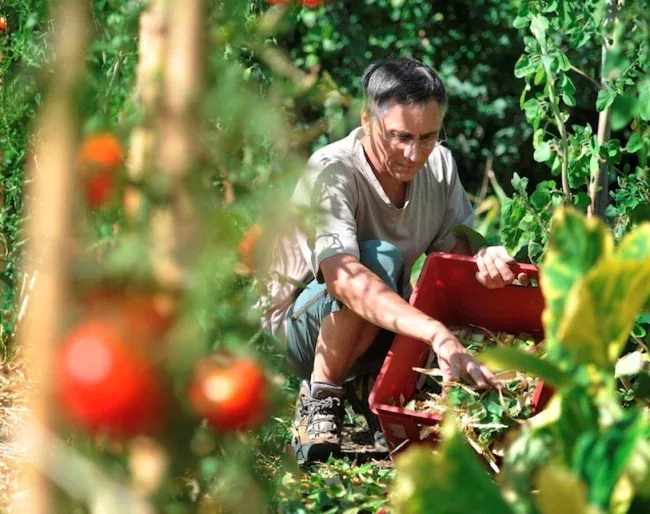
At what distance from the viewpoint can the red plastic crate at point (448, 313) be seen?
2406mm

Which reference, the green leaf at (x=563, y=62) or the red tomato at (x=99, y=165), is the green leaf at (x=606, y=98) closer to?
the green leaf at (x=563, y=62)

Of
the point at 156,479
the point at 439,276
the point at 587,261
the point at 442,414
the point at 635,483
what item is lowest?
the point at 442,414

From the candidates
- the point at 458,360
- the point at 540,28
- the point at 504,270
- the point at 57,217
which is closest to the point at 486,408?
the point at 458,360

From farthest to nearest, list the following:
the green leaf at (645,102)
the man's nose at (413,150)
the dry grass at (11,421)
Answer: the man's nose at (413,150)
the dry grass at (11,421)
the green leaf at (645,102)

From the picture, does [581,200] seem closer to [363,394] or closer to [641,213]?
[641,213]

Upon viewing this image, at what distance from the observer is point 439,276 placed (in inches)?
114

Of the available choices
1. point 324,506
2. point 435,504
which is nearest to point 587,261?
point 435,504

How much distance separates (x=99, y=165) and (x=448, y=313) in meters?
2.02

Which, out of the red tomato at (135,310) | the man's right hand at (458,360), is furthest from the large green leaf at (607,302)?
the man's right hand at (458,360)

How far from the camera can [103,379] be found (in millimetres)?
1011

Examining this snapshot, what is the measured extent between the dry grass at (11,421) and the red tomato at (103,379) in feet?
3.69

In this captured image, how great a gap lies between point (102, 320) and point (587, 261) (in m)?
0.70

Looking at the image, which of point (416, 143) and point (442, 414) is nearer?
point (442, 414)

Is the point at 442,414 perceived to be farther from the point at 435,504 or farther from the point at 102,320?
the point at 102,320
